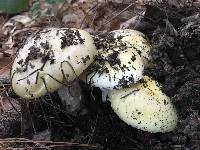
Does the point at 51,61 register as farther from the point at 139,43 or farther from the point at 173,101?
the point at 173,101

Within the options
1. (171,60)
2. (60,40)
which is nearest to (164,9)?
(171,60)

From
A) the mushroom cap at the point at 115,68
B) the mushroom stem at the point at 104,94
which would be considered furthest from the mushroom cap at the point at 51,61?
the mushroom stem at the point at 104,94

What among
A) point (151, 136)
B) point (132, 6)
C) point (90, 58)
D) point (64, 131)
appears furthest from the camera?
point (132, 6)

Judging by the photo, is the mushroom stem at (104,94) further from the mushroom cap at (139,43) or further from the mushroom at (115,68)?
the mushroom cap at (139,43)

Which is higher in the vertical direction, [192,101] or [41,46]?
[41,46]

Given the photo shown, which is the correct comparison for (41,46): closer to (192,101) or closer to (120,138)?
(120,138)

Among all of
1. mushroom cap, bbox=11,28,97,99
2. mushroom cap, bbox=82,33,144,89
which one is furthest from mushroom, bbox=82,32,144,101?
mushroom cap, bbox=11,28,97,99
